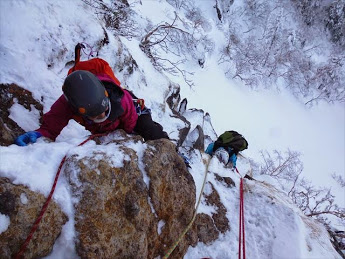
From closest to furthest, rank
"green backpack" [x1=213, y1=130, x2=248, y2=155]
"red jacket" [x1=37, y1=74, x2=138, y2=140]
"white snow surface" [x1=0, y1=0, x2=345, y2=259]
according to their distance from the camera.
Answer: "white snow surface" [x1=0, y1=0, x2=345, y2=259] < "red jacket" [x1=37, y1=74, x2=138, y2=140] < "green backpack" [x1=213, y1=130, x2=248, y2=155]

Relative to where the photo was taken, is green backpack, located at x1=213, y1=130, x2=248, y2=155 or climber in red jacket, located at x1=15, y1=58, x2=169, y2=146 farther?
green backpack, located at x1=213, y1=130, x2=248, y2=155

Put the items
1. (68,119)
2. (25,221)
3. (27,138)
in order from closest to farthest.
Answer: (25,221)
(27,138)
(68,119)

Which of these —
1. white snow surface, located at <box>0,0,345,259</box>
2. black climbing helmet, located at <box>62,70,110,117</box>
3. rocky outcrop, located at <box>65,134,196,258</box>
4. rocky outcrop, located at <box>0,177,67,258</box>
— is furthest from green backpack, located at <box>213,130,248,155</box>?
rocky outcrop, located at <box>0,177,67,258</box>

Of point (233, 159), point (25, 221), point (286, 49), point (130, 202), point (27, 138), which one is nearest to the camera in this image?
point (25, 221)

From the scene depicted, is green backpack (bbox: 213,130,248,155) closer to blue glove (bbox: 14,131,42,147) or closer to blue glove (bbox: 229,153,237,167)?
blue glove (bbox: 229,153,237,167)

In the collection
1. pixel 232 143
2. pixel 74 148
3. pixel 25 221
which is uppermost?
pixel 232 143

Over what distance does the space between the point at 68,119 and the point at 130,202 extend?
87 cm

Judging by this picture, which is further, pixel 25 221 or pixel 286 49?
pixel 286 49

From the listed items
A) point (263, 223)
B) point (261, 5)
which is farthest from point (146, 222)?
point (261, 5)

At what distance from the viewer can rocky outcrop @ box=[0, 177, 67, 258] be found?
4.12 ft

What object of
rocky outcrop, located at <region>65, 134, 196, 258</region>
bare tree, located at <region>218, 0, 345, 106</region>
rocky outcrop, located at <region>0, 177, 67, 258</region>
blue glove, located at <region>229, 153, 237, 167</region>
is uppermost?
bare tree, located at <region>218, 0, 345, 106</region>

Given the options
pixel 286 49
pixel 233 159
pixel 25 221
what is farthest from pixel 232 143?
pixel 286 49

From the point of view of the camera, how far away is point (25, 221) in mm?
1314

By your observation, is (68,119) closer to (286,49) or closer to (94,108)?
(94,108)
